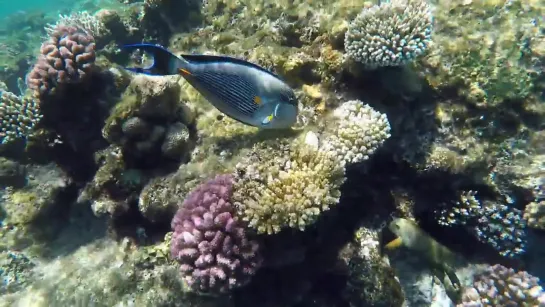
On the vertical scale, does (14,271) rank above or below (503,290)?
below

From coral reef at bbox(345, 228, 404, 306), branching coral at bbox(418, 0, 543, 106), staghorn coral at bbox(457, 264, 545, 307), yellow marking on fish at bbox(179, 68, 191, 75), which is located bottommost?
staghorn coral at bbox(457, 264, 545, 307)

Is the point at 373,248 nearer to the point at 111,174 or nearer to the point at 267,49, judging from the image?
the point at 267,49

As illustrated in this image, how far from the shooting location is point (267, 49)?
4.28 m

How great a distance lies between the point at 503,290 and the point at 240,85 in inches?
156

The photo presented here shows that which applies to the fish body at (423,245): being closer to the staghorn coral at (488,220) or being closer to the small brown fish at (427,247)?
the small brown fish at (427,247)

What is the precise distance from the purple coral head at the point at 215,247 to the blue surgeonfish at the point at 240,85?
86cm

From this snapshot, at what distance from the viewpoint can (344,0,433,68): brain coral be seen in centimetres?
367

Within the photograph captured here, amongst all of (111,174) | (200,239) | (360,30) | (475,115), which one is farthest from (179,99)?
(475,115)

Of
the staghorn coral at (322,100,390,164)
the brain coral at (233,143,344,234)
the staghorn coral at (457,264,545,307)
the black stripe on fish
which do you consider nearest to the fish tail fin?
the black stripe on fish

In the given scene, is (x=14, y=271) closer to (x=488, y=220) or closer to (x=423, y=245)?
(x=423, y=245)

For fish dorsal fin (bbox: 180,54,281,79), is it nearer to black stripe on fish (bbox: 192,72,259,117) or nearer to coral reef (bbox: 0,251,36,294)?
black stripe on fish (bbox: 192,72,259,117)

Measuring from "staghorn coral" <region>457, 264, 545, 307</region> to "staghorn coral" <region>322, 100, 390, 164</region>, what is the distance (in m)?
2.19

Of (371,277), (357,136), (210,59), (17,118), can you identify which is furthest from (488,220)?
(17,118)

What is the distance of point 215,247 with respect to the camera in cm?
318
